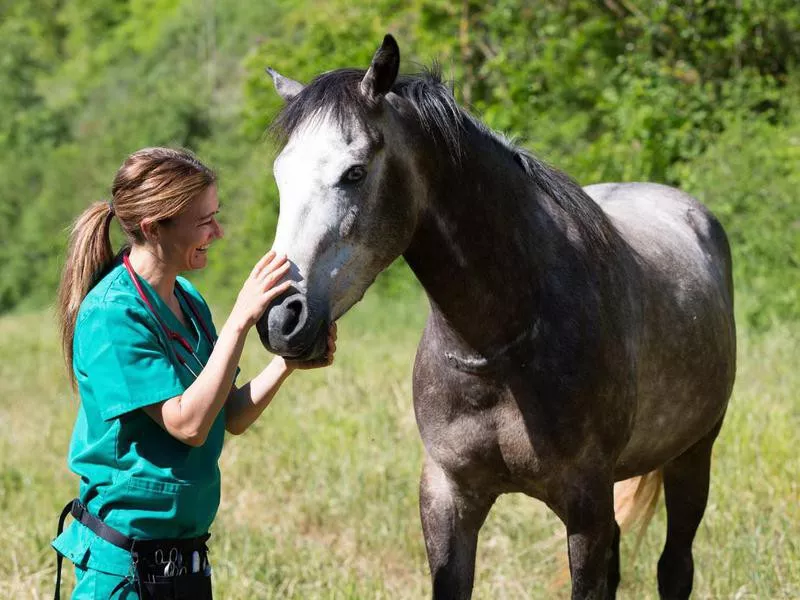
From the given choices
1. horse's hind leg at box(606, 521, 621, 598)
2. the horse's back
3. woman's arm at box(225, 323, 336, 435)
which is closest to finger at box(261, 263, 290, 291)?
woman's arm at box(225, 323, 336, 435)

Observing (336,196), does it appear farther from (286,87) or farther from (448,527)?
(448,527)

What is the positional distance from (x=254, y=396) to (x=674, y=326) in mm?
1634

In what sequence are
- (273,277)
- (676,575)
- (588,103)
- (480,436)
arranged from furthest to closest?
(588,103) → (676,575) → (480,436) → (273,277)

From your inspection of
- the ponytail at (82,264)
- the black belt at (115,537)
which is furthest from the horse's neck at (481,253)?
the black belt at (115,537)

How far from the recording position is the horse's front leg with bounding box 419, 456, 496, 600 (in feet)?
12.2

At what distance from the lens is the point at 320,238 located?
9.37ft

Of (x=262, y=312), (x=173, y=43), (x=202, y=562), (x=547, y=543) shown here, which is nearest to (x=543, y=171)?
(x=262, y=312)

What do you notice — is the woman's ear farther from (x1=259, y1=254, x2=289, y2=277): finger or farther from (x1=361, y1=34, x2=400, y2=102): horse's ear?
(x1=361, y1=34, x2=400, y2=102): horse's ear

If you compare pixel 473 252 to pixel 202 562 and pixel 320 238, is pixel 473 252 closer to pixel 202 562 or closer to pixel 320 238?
pixel 320 238

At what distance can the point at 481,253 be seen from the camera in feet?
11.2

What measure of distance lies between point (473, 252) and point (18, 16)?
5214cm

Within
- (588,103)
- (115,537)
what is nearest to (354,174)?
(115,537)

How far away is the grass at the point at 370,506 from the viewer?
4.89m

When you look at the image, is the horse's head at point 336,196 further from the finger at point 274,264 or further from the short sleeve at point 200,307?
the short sleeve at point 200,307
